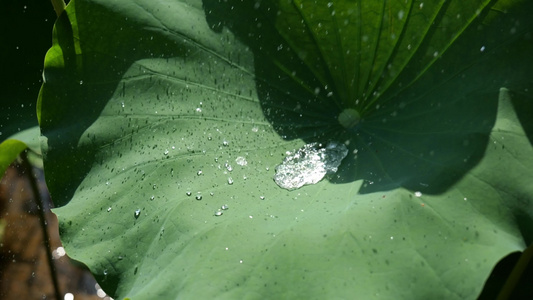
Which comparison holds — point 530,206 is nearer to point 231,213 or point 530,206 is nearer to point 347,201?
point 347,201

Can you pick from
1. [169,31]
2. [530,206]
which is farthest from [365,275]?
[169,31]

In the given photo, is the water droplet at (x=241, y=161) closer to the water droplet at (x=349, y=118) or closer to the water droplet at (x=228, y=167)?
the water droplet at (x=228, y=167)

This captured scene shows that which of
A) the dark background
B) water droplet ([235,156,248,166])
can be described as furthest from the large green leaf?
the dark background

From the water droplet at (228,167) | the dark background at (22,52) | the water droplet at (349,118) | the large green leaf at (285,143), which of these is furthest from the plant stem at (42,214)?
the water droplet at (349,118)

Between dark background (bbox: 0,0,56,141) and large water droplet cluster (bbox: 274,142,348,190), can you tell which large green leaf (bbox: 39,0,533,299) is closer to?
large water droplet cluster (bbox: 274,142,348,190)

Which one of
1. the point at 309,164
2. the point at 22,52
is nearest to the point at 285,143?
the point at 309,164
